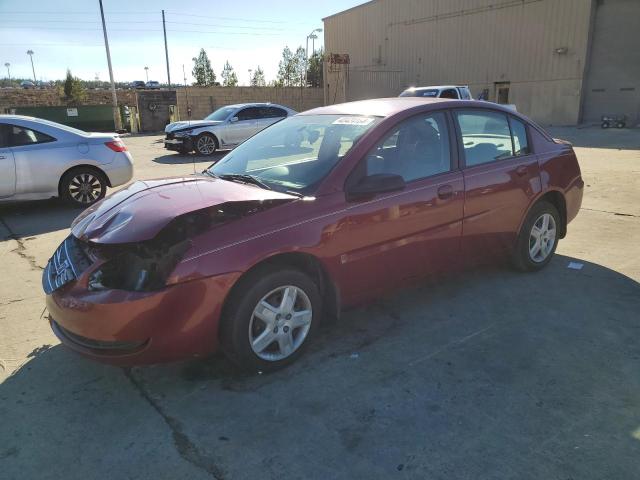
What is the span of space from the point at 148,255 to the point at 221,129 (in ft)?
44.8

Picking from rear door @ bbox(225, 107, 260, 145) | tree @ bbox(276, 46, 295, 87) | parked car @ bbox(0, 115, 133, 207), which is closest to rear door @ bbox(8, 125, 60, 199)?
parked car @ bbox(0, 115, 133, 207)

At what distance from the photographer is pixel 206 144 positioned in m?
15.6

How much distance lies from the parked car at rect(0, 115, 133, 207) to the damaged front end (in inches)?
210

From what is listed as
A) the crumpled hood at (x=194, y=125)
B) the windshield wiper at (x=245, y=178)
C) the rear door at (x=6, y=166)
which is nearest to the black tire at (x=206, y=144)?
the crumpled hood at (x=194, y=125)

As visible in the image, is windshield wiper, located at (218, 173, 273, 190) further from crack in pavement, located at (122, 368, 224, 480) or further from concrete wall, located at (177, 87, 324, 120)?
concrete wall, located at (177, 87, 324, 120)

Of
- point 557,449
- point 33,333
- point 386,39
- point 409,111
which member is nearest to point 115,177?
point 33,333

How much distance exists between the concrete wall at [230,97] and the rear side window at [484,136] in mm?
28659

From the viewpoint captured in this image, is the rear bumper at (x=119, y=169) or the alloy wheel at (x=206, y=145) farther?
the alloy wheel at (x=206, y=145)

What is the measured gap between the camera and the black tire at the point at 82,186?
784 centimetres

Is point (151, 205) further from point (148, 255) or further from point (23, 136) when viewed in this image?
point (23, 136)

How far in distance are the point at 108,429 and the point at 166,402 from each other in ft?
1.10

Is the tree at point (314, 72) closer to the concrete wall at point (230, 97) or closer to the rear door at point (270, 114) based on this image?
the concrete wall at point (230, 97)

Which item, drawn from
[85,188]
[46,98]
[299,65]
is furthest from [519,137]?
[299,65]

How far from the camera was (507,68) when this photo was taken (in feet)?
92.4
